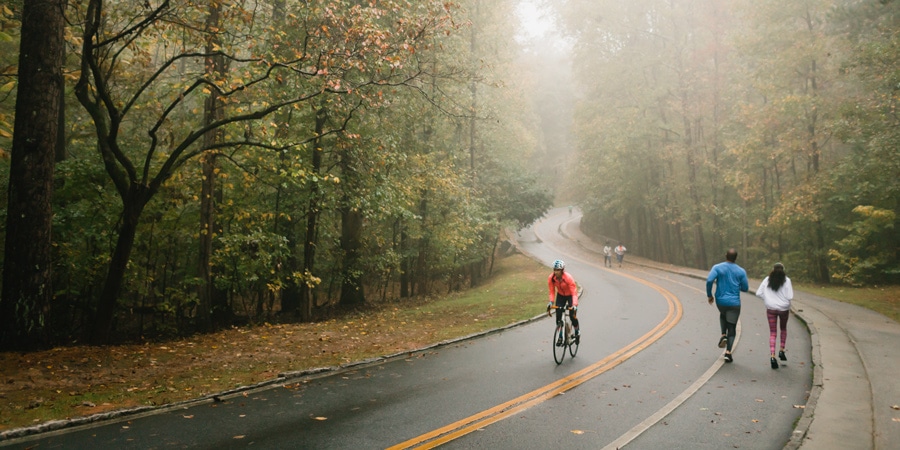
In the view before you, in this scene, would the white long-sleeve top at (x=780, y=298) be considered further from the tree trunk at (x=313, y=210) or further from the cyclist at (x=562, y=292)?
the tree trunk at (x=313, y=210)

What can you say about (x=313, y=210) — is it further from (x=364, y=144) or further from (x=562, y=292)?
(x=562, y=292)

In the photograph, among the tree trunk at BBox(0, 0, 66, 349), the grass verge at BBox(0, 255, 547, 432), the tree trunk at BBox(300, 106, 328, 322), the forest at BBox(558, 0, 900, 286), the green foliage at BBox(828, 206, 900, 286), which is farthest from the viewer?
the green foliage at BBox(828, 206, 900, 286)

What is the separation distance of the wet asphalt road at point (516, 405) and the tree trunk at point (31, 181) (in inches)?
171

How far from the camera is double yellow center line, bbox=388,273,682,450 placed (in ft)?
20.9

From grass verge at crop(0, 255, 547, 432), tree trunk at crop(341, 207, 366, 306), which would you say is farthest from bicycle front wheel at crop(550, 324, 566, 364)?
tree trunk at crop(341, 207, 366, 306)

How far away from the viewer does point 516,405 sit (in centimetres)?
775

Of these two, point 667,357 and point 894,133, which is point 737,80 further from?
point 667,357

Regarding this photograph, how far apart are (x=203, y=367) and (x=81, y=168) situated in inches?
266

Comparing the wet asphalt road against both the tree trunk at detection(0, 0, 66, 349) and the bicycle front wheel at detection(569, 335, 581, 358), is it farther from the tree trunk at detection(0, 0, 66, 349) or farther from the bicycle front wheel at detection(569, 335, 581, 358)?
the tree trunk at detection(0, 0, 66, 349)

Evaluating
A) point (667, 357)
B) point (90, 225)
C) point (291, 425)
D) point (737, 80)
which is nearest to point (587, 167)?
point (737, 80)

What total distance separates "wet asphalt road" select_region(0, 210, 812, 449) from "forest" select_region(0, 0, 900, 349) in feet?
14.6

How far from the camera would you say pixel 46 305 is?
32.6ft

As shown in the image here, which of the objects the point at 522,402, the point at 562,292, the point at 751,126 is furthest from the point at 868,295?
the point at 522,402

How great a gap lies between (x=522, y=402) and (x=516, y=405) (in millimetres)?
180
